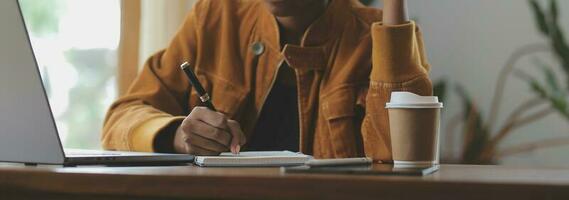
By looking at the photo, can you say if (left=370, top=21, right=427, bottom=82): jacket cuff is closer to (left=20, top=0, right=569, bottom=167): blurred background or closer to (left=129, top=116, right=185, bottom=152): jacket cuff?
(left=129, top=116, right=185, bottom=152): jacket cuff

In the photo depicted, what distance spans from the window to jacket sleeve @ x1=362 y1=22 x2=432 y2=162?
1.31 meters

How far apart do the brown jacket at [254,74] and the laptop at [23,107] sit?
1.48 ft

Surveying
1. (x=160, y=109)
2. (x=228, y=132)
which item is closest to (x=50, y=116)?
(x=228, y=132)

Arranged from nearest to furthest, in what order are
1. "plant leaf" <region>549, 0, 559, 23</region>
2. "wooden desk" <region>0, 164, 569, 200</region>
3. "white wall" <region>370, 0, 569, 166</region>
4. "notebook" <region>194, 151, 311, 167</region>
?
"wooden desk" <region>0, 164, 569, 200</region> < "notebook" <region>194, 151, 311, 167</region> < "plant leaf" <region>549, 0, 559, 23</region> < "white wall" <region>370, 0, 569, 166</region>

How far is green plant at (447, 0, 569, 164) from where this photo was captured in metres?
2.60

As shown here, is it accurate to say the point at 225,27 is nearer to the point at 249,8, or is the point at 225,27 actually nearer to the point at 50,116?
the point at 249,8

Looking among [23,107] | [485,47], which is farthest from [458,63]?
[23,107]

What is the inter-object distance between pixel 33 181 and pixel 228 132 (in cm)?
48

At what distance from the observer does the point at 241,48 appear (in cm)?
169

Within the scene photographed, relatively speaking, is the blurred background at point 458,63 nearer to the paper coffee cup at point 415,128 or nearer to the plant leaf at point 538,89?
the plant leaf at point 538,89

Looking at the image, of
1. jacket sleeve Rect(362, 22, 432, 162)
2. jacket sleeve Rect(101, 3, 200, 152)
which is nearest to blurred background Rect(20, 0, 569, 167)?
jacket sleeve Rect(101, 3, 200, 152)

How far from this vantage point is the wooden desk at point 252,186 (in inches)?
25.5

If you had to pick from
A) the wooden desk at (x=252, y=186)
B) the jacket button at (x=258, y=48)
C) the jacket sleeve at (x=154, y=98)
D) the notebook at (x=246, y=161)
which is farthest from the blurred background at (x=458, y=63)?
the wooden desk at (x=252, y=186)

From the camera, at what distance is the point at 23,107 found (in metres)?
0.90
